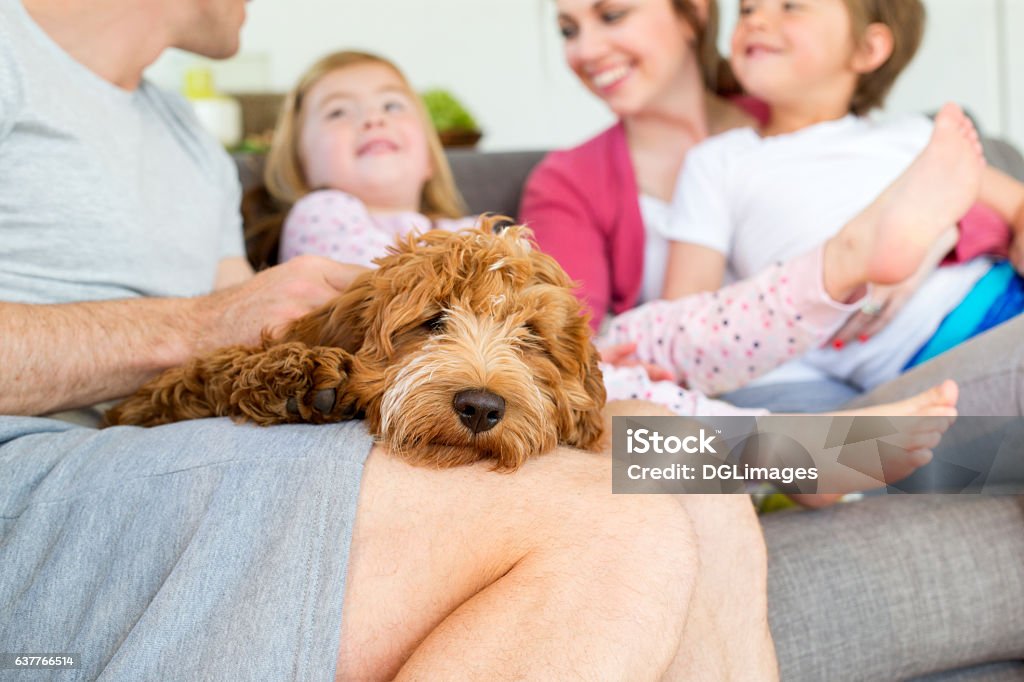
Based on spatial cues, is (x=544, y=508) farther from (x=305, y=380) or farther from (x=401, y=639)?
(x=305, y=380)

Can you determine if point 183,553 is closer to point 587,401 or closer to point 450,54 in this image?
point 587,401

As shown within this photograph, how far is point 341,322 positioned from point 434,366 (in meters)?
→ 0.22

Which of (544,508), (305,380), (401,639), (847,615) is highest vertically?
(305,380)

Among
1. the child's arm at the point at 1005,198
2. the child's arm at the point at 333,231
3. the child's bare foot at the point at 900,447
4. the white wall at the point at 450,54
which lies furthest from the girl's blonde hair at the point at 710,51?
the white wall at the point at 450,54

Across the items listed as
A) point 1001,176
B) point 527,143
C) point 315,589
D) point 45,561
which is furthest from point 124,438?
point 527,143

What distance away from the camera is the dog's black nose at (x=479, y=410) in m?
1.40

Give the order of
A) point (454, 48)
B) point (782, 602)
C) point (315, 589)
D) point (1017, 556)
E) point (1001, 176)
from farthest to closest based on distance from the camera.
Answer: point (454, 48) < point (1001, 176) < point (1017, 556) < point (782, 602) < point (315, 589)

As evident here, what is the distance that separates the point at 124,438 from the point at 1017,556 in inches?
70.5

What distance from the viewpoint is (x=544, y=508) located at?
50.2 inches

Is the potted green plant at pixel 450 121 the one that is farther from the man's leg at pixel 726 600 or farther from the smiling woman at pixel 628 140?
the man's leg at pixel 726 600

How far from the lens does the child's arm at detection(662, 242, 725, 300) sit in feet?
8.75

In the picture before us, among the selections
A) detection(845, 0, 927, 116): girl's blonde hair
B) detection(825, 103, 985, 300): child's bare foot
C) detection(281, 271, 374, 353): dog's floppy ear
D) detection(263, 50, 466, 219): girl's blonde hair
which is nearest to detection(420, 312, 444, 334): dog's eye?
detection(281, 271, 374, 353): dog's floppy ear

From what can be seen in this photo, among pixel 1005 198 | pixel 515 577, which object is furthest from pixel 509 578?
pixel 1005 198

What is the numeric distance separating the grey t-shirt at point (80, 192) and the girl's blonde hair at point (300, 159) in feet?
2.41
